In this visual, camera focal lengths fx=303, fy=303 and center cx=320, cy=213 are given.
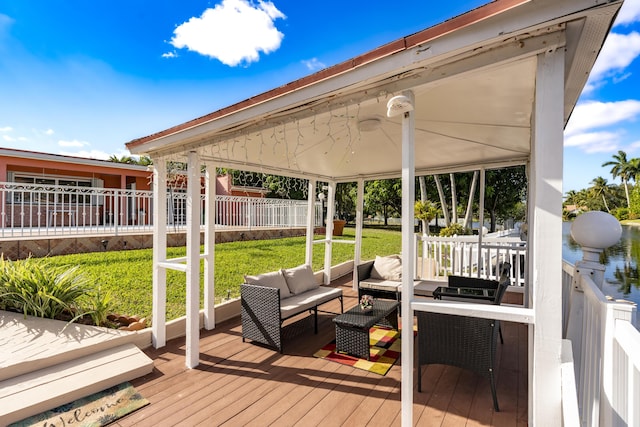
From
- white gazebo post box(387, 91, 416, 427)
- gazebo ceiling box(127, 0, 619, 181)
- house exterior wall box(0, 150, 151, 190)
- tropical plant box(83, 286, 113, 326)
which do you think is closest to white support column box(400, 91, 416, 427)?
white gazebo post box(387, 91, 416, 427)

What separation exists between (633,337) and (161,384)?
3493 mm

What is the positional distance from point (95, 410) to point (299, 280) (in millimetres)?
2695

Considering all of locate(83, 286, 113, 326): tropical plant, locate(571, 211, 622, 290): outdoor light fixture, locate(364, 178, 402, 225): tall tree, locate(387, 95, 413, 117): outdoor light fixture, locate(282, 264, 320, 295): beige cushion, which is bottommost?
locate(83, 286, 113, 326): tropical plant

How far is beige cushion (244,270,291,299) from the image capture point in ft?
13.2

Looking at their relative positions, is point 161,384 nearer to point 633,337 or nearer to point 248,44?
point 633,337

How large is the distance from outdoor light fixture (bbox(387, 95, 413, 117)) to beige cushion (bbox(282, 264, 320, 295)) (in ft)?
10.5

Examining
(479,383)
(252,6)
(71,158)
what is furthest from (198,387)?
(71,158)

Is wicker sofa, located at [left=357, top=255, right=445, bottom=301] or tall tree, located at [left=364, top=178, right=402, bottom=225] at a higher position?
tall tree, located at [left=364, top=178, right=402, bottom=225]

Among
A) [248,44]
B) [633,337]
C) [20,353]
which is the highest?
[248,44]

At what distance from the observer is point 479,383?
2959 mm

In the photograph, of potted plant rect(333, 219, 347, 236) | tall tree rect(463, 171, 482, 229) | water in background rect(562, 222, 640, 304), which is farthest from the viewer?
potted plant rect(333, 219, 347, 236)

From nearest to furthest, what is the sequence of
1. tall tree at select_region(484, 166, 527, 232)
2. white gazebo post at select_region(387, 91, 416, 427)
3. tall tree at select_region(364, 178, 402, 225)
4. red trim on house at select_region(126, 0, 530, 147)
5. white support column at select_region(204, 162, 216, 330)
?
red trim on house at select_region(126, 0, 530, 147) < white gazebo post at select_region(387, 91, 416, 427) < white support column at select_region(204, 162, 216, 330) < tall tree at select_region(484, 166, 527, 232) < tall tree at select_region(364, 178, 402, 225)

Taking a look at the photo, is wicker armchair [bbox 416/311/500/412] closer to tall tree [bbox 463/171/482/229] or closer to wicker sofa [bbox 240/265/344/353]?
wicker sofa [bbox 240/265/344/353]

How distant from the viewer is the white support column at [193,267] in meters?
3.29
